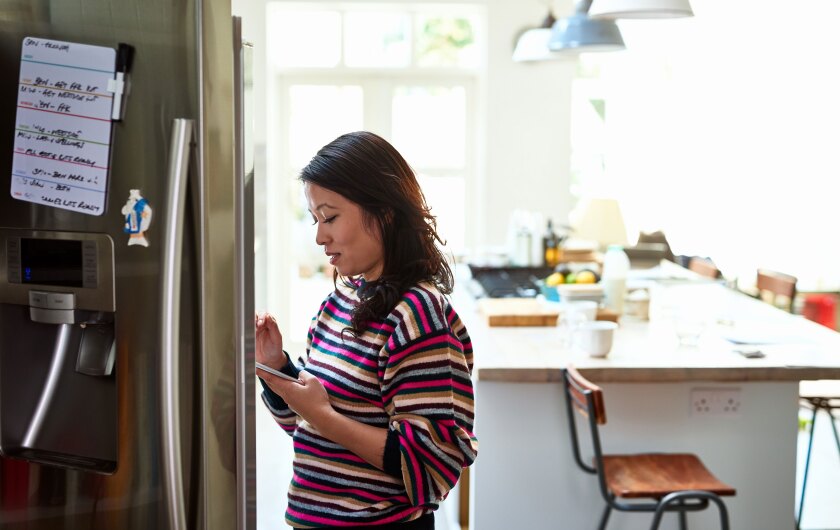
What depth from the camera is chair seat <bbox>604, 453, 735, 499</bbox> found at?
2.81 meters

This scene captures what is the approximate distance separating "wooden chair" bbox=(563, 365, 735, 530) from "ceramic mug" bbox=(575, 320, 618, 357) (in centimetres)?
17

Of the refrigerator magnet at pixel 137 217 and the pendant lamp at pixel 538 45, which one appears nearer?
the refrigerator magnet at pixel 137 217

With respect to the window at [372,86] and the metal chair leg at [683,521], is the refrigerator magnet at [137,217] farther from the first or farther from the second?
the window at [372,86]

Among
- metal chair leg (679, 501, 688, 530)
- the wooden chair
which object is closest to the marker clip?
the wooden chair

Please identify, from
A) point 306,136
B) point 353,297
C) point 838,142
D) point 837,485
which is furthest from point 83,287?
point 838,142

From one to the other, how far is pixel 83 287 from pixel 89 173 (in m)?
0.19

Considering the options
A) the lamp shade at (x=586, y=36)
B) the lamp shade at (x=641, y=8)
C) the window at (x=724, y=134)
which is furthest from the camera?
the window at (x=724, y=134)

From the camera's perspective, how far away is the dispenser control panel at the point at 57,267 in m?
1.64

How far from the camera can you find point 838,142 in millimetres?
7523

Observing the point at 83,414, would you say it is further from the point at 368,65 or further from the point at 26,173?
the point at 368,65

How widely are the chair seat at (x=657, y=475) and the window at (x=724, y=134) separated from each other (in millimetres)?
4546

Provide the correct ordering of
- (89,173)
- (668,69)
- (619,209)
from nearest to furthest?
(89,173) → (619,209) → (668,69)

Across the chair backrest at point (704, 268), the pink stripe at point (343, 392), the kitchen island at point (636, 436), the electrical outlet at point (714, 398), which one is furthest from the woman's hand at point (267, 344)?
the chair backrest at point (704, 268)

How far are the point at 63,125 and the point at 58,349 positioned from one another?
389mm
